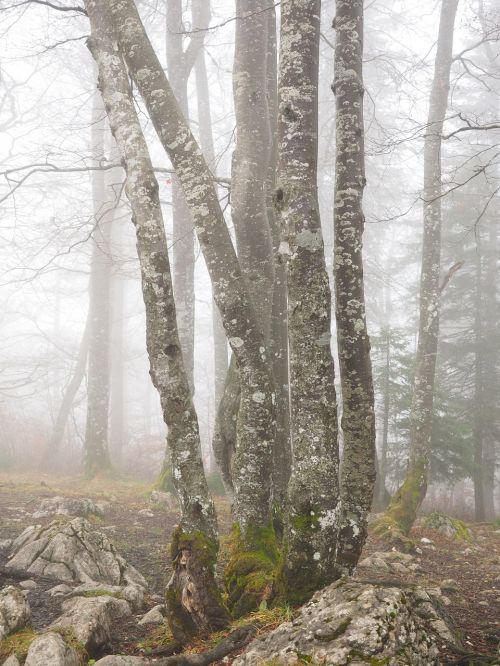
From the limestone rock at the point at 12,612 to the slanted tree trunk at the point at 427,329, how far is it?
Answer: 5.88m

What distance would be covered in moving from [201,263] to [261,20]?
24.0 m

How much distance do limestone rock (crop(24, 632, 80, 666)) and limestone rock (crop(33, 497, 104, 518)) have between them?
4.25m

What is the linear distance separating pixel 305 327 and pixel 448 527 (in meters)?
6.83

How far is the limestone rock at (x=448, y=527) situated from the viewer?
8840mm

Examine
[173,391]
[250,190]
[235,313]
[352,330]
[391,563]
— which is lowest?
[391,563]

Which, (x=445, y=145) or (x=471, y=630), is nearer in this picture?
(x=471, y=630)

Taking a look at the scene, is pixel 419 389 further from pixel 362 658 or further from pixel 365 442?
pixel 362 658

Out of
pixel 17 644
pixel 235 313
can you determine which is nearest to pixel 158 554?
pixel 17 644

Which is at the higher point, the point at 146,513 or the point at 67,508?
the point at 67,508

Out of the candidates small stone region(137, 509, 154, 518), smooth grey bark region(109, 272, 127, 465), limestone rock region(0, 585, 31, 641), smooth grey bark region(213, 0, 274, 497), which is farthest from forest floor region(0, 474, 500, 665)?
smooth grey bark region(109, 272, 127, 465)

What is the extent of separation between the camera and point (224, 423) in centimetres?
539

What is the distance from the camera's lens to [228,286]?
183 inches

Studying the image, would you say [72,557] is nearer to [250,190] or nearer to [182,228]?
[250,190]

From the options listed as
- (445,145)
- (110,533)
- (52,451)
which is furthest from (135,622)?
(445,145)
